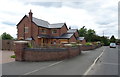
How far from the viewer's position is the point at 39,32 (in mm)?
37781

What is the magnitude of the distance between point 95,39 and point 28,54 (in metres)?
66.4

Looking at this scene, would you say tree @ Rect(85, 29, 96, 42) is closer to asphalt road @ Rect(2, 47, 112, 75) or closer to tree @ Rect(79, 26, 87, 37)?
tree @ Rect(79, 26, 87, 37)

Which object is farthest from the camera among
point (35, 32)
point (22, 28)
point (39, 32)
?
point (22, 28)

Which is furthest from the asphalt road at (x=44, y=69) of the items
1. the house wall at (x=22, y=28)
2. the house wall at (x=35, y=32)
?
the house wall at (x=22, y=28)

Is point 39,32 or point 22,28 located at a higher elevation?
point 22,28

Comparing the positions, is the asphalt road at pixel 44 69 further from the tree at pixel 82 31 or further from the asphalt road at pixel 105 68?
the tree at pixel 82 31

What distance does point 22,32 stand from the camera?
3922 centimetres

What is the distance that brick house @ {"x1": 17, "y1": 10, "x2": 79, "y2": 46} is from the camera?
3753cm

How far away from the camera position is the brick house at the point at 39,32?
37531 millimetres

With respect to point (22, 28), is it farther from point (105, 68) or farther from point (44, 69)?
point (105, 68)

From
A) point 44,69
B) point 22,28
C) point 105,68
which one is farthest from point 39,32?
point 105,68

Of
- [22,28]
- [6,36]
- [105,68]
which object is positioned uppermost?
[22,28]

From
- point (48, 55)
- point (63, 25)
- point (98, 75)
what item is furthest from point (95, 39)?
point (98, 75)

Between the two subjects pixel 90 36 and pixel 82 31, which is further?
pixel 82 31
